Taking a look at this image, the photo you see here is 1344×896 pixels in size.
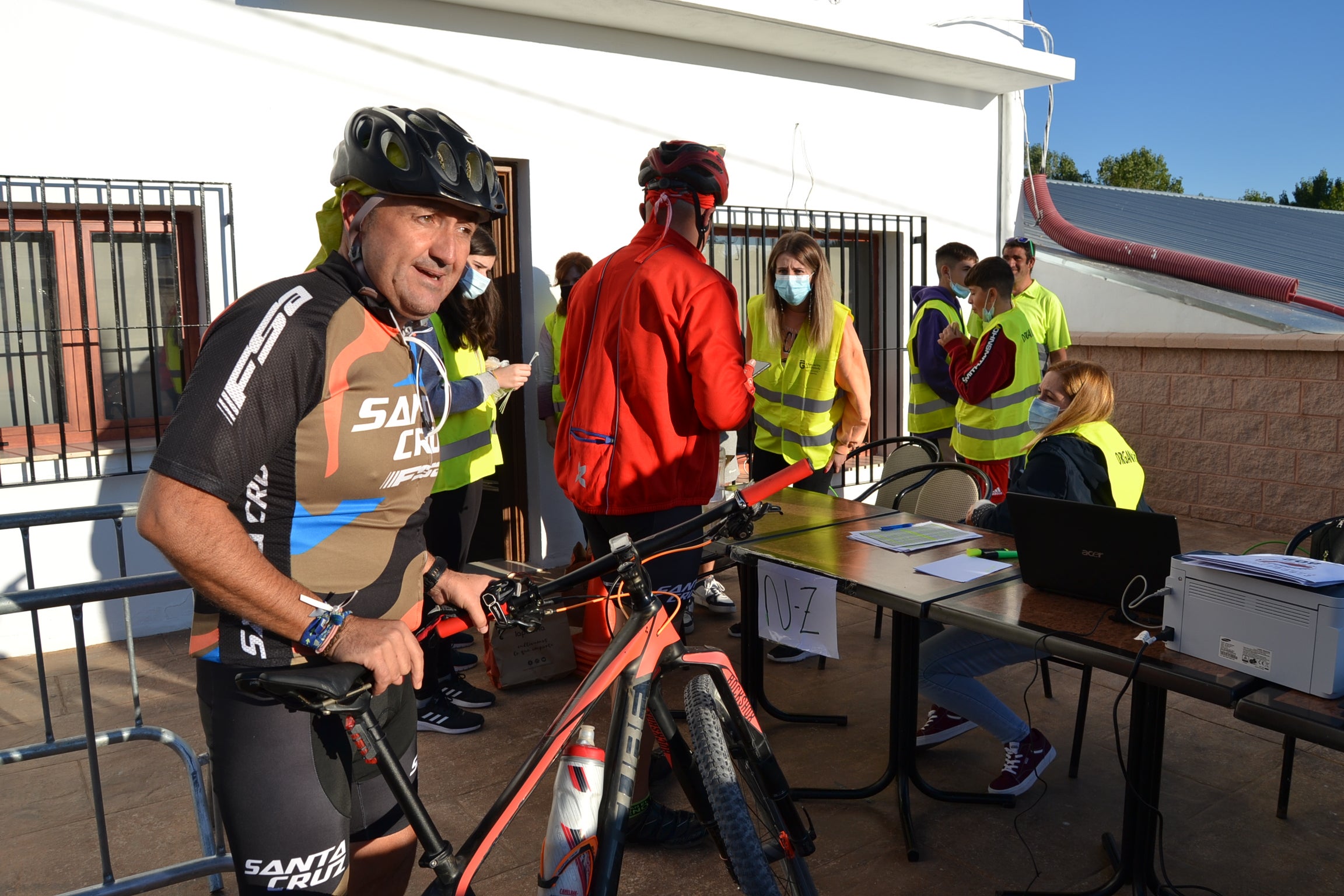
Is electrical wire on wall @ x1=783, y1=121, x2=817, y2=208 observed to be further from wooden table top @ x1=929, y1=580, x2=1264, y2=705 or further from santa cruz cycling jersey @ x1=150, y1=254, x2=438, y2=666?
santa cruz cycling jersey @ x1=150, y1=254, x2=438, y2=666

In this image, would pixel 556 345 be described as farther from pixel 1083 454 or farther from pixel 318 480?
pixel 318 480

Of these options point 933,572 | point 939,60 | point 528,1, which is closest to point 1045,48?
point 939,60

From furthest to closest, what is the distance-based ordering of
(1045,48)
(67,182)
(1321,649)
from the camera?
(1045,48) < (67,182) < (1321,649)

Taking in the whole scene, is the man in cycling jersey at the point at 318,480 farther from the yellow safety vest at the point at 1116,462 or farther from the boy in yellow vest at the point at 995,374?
the boy in yellow vest at the point at 995,374

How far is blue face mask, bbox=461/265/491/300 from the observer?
13.6 ft

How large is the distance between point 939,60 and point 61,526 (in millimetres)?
6652

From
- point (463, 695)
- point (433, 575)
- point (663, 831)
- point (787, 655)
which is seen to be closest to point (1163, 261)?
point (787, 655)

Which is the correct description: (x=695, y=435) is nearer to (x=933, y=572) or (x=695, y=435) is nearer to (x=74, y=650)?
(x=933, y=572)

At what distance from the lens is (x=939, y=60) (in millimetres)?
7387

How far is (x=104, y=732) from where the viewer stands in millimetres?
2797

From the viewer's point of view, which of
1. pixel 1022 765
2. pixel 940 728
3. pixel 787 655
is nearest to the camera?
pixel 1022 765

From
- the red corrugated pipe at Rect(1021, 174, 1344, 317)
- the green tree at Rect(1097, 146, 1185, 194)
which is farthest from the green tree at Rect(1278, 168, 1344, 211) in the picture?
the red corrugated pipe at Rect(1021, 174, 1344, 317)

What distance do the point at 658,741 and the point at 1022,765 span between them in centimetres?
173

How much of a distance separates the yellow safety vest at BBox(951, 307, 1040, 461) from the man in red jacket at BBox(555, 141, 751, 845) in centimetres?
267
